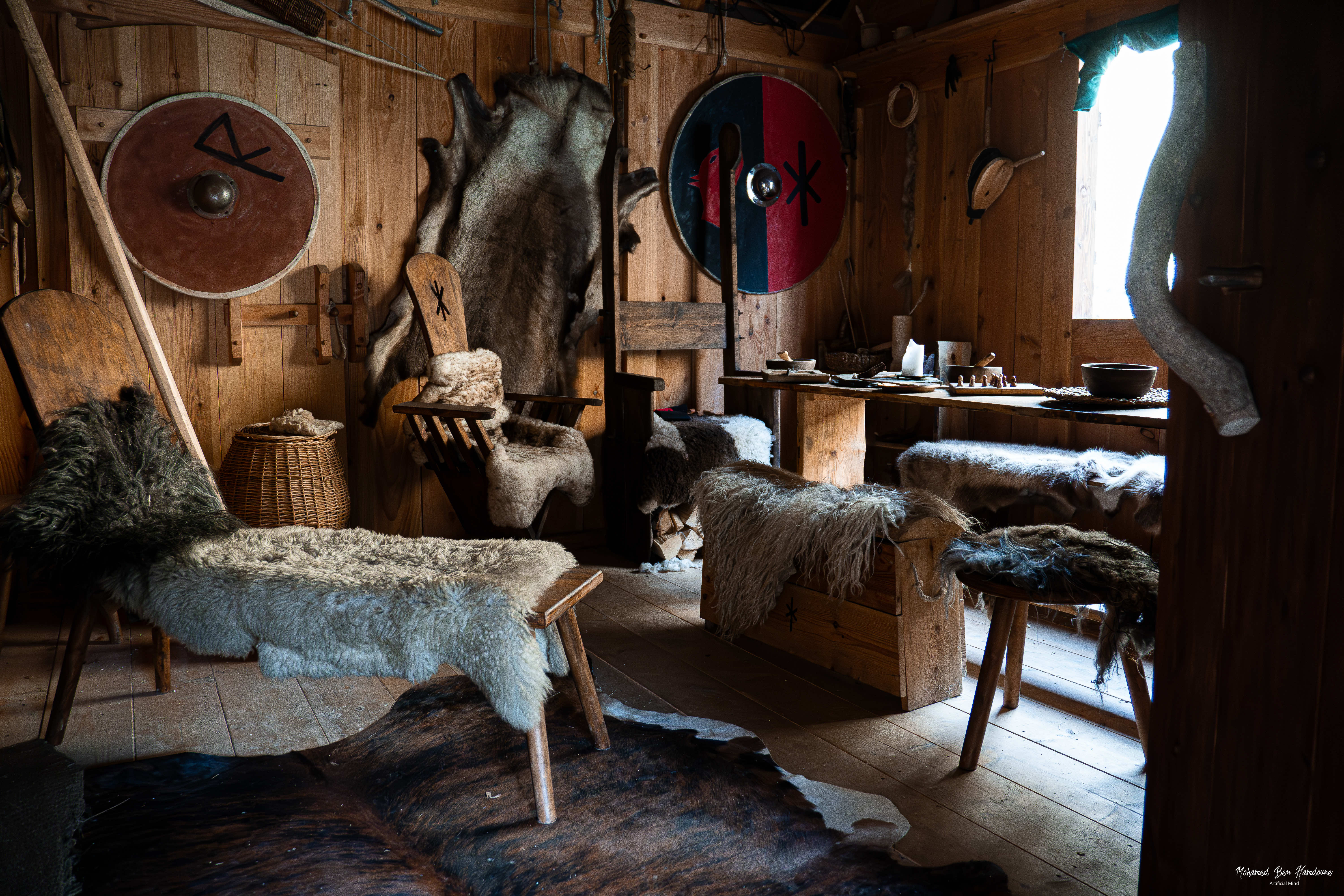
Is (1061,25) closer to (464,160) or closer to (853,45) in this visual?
(853,45)

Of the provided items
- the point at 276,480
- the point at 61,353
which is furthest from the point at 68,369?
the point at 276,480

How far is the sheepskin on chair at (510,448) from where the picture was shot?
9.57ft

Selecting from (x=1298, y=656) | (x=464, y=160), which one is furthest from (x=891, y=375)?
(x=1298, y=656)

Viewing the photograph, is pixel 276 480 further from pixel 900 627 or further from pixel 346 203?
pixel 900 627

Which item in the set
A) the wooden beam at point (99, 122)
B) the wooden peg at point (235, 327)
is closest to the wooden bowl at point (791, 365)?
the wooden peg at point (235, 327)

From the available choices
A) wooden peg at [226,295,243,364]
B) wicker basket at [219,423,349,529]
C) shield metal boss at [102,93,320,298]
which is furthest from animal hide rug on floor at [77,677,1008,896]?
shield metal boss at [102,93,320,298]

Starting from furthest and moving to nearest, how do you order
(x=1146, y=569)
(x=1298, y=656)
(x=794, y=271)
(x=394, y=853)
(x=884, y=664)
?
(x=794, y=271) < (x=884, y=664) < (x=1146, y=569) < (x=394, y=853) < (x=1298, y=656)

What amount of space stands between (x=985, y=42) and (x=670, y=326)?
1674 millimetres

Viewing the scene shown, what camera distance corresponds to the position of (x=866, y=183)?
4.32 metres

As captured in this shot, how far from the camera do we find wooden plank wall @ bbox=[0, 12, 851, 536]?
2.95m

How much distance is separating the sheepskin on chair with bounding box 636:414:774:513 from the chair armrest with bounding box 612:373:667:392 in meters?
0.11

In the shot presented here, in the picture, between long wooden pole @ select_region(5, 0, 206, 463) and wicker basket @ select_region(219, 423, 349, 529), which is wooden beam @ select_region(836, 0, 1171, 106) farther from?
long wooden pole @ select_region(5, 0, 206, 463)

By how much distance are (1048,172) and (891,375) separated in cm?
112

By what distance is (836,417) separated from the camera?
3096mm
